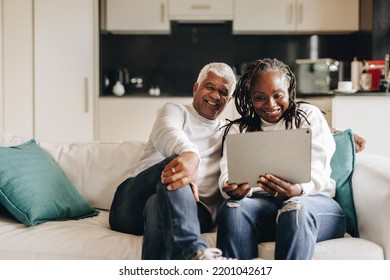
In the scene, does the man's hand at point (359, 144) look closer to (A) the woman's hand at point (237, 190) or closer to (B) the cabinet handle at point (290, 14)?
(A) the woman's hand at point (237, 190)

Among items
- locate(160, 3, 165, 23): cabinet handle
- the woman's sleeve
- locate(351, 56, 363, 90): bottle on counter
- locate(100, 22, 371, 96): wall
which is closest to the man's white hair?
the woman's sleeve

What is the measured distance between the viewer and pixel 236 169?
152cm

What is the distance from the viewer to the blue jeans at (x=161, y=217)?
1391mm

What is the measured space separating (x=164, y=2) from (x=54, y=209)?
2815 mm

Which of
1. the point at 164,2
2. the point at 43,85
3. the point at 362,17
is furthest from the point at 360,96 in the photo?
the point at 43,85

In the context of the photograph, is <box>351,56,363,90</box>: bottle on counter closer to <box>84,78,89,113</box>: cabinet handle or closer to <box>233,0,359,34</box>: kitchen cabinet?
<box>233,0,359,34</box>: kitchen cabinet

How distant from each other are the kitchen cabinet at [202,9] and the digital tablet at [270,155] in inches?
114

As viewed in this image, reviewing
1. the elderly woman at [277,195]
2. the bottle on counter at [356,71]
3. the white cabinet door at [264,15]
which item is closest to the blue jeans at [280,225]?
the elderly woman at [277,195]

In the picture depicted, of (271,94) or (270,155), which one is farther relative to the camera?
(271,94)

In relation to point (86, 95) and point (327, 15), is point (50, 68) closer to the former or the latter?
point (86, 95)

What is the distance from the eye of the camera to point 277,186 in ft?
4.94

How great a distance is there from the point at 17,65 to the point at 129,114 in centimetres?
98

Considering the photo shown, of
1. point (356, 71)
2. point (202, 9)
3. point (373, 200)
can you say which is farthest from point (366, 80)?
point (373, 200)
